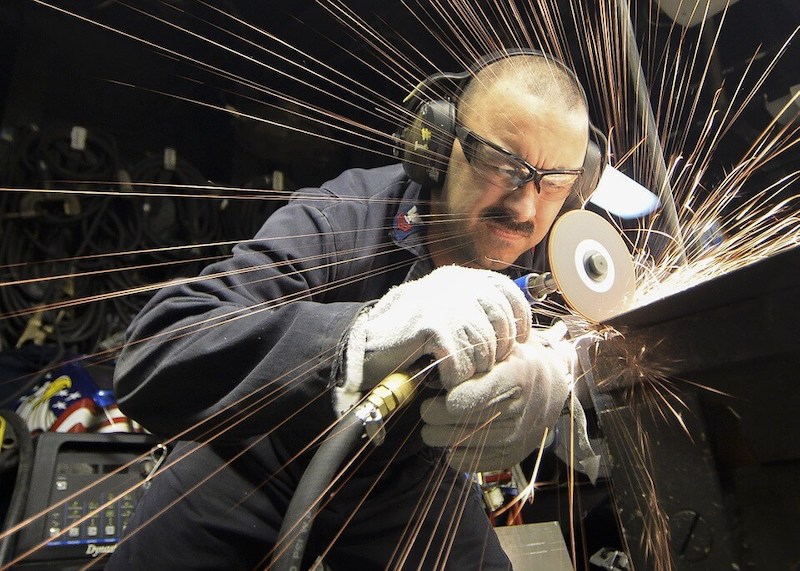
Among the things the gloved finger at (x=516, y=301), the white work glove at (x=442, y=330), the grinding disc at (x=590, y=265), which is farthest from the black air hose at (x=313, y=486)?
the grinding disc at (x=590, y=265)

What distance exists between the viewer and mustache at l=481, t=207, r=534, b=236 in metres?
1.15

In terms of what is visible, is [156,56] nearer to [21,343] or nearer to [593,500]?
[21,343]

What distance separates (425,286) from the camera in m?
0.72

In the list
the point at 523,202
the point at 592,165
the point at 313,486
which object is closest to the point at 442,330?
the point at 313,486

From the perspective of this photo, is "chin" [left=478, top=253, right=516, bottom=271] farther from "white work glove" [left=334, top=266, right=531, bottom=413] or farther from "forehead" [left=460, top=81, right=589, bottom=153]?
"white work glove" [left=334, top=266, right=531, bottom=413]

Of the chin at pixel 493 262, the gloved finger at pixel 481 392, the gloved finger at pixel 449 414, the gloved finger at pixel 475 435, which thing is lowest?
the gloved finger at pixel 475 435

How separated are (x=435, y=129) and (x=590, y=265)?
477 millimetres

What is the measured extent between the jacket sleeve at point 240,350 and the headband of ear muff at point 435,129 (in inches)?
11.4

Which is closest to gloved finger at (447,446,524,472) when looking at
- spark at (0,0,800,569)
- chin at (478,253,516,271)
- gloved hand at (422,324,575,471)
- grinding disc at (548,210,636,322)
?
gloved hand at (422,324,575,471)

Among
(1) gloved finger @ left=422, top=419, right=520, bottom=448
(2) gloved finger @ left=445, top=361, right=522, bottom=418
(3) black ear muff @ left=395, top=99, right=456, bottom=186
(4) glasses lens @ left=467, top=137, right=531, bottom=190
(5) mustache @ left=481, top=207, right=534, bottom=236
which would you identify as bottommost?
(1) gloved finger @ left=422, top=419, right=520, bottom=448

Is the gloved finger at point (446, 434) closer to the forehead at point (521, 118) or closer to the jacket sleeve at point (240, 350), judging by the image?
the jacket sleeve at point (240, 350)

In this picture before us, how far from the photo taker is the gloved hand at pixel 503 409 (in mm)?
659

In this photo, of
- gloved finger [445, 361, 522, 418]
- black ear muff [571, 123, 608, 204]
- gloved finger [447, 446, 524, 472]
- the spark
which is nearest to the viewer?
gloved finger [445, 361, 522, 418]

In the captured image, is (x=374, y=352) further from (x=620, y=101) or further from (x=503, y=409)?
(x=620, y=101)
